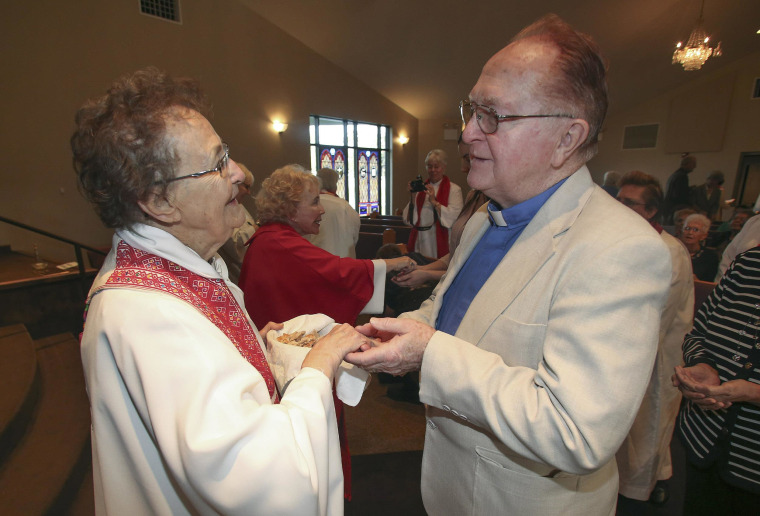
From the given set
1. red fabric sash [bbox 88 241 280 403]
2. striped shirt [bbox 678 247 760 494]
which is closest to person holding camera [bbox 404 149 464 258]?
striped shirt [bbox 678 247 760 494]

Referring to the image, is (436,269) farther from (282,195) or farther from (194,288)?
(194,288)

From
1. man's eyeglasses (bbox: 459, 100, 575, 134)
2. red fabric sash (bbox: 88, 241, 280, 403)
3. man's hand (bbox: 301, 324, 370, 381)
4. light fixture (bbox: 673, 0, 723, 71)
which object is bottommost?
man's hand (bbox: 301, 324, 370, 381)

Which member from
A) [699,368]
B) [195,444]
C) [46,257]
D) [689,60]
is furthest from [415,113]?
[195,444]

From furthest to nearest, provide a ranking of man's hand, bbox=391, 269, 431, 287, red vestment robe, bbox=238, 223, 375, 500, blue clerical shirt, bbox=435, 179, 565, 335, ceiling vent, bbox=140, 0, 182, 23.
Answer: ceiling vent, bbox=140, 0, 182, 23
man's hand, bbox=391, 269, 431, 287
red vestment robe, bbox=238, 223, 375, 500
blue clerical shirt, bbox=435, 179, 565, 335

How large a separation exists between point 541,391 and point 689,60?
863 cm

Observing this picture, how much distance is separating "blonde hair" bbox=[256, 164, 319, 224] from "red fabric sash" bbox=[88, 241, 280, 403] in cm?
126

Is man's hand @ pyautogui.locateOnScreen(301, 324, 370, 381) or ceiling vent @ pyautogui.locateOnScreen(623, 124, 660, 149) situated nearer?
man's hand @ pyautogui.locateOnScreen(301, 324, 370, 381)

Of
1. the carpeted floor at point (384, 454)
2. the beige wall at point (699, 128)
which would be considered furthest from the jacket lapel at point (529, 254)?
the beige wall at point (699, 128)

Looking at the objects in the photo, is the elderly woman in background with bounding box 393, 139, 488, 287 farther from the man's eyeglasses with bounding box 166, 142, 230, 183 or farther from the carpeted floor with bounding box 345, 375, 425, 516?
the man's eyeglasses with bounding box 166, 142, 230, 183

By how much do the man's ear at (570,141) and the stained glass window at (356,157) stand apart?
348 inches

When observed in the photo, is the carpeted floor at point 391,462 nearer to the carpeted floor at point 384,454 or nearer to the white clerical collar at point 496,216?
the carpeted floor at point 384,454

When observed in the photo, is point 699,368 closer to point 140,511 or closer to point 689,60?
point 140,511

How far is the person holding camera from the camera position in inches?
174

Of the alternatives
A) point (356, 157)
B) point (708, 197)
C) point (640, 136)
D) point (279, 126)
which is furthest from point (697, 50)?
point (279, 126)
